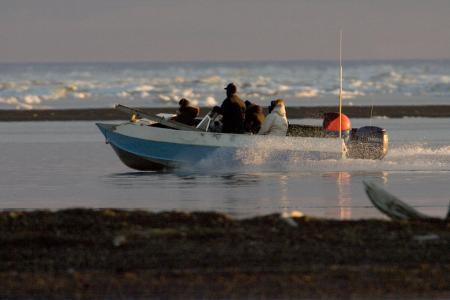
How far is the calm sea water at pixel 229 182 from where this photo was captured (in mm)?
16562

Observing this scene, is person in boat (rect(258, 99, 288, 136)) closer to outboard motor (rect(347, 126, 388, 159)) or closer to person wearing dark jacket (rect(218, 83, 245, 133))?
person wearing dark jacket (rect(218, 83, 245, 133))

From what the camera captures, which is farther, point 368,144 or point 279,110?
point 368,144

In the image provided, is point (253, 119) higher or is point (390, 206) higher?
point (390, 206)

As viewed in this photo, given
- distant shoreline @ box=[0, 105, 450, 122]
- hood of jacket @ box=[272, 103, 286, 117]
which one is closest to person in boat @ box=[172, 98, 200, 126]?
hood of jacket @ box=[272, 103, 286, 117]

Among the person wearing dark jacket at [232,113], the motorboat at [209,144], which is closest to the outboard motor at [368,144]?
the motorboat at [209,144]

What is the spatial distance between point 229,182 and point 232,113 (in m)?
2.69

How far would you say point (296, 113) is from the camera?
160ft

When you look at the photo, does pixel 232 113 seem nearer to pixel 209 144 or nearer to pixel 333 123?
pixel 209 144

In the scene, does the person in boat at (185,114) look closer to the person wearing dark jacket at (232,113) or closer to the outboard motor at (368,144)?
the person wearing dark jacket at (232,113)

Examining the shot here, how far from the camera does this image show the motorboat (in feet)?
74.6

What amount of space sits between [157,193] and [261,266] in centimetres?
798

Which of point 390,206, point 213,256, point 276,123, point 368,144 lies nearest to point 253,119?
point 276,123

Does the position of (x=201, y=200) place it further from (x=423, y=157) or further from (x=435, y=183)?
(x=423, y=157)

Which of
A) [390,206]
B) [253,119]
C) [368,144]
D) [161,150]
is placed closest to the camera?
[390,206]
